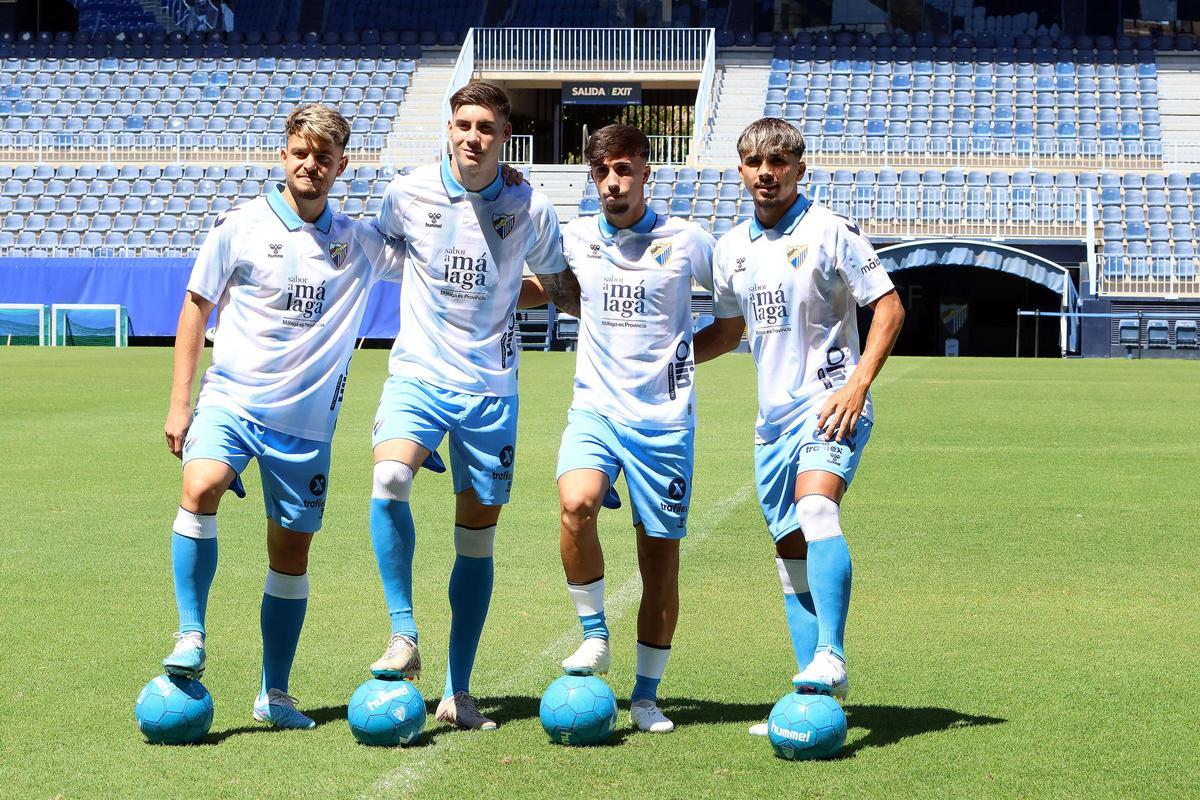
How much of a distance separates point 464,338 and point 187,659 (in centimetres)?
129

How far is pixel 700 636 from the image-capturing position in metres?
5.91

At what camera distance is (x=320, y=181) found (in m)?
4.77

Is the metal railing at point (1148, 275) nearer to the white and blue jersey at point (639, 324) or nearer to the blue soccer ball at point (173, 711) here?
the white and blue jersey at point (639, 324)

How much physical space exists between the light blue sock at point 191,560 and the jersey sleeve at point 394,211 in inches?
43.7

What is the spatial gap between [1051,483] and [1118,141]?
2495 cm

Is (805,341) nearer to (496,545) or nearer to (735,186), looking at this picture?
(496,545)

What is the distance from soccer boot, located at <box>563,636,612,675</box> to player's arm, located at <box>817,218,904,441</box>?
3.05 ft

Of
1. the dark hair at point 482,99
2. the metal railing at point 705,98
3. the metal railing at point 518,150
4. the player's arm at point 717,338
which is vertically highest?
the metal railing at point 705,98

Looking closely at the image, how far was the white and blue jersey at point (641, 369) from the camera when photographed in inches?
187

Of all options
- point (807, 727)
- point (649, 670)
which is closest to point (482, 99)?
point (649, 670)

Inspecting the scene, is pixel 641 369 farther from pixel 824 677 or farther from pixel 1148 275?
pixel 1148 275

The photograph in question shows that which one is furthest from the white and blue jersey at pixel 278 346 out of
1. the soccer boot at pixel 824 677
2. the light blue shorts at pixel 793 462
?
the soccer boot at pixel 824 677

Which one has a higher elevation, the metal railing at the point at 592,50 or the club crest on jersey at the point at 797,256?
the metal railing at the point at 592,50

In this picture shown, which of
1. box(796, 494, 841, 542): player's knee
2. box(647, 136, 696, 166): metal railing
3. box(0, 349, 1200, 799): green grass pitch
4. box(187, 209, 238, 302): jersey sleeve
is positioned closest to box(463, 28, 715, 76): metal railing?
box(647, 136, 696, 166): metal railing
